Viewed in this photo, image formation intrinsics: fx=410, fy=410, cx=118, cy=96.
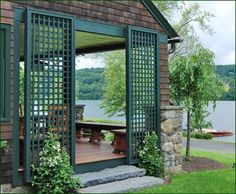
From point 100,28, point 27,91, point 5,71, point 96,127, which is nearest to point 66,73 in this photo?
point 27,91

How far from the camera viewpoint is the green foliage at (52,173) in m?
6.41

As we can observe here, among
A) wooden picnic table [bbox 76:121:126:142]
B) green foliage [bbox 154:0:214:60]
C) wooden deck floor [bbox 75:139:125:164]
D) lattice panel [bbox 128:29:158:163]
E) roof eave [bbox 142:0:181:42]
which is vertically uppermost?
green foliage [bbox 154:0:214:60]

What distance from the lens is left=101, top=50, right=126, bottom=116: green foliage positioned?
2561 cm

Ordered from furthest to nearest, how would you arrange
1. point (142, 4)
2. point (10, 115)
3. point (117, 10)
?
point (142, 4), point (117, 10), point (10, 115)

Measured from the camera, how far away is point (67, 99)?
277 inches

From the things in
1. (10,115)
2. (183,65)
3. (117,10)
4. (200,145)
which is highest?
(117,10)

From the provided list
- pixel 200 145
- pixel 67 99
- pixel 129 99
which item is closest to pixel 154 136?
pixel 129 99

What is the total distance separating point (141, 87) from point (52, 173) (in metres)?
2.90

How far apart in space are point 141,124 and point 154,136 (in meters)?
Answer: 0.36

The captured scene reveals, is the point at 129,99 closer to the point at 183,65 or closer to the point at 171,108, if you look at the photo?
the point at 171,108

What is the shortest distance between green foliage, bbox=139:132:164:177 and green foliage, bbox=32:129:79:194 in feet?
6.70

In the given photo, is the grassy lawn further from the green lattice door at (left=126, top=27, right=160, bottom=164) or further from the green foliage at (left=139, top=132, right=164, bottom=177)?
the green lattice door at (left=126, top=27, right=160, bottom=164)

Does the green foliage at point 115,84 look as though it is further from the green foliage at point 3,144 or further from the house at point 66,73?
the green foliage at point 3,144

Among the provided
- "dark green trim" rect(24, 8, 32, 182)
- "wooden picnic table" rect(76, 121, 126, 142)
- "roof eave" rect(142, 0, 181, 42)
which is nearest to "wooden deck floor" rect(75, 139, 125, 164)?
"wooden picnic table" rect(76, 121, 126, 142)
